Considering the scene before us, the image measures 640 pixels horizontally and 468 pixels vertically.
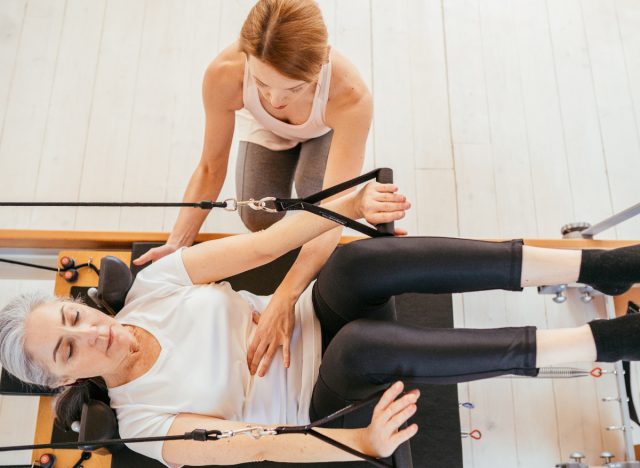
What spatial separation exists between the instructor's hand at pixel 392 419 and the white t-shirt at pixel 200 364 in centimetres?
32

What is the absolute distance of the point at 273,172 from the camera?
2125mm

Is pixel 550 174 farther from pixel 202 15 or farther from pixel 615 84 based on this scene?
pixel 202 15

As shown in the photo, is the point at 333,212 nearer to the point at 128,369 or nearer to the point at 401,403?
the point at 401,403

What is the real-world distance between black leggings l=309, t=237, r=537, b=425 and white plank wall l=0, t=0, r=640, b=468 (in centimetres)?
113

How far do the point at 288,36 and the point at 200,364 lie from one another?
855 millimetres

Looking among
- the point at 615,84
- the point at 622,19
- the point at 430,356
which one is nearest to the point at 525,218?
the point at 615,84

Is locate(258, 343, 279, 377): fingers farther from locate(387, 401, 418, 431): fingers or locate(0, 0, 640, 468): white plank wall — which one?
locate(0, 0, 640, 468): white plank wall

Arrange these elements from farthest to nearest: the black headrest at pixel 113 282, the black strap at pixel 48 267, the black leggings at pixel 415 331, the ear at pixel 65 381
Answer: the black strap at pixel 48 267 → the black headrest at pixel 113 282 → the ear at pixel 65 381 → the black leggings at pixel 415 331

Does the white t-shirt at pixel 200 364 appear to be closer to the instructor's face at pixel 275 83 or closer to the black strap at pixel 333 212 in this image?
the black strap at pixel 333 212

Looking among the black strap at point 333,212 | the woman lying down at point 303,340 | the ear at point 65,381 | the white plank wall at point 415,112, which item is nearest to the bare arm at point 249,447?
the woman lying down at point 303,340

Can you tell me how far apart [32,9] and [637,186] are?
125 inches

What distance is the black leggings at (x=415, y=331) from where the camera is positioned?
4.12ft

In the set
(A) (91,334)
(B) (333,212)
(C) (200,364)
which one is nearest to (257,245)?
(B) (333,212)

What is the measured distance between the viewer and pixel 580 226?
225cm
